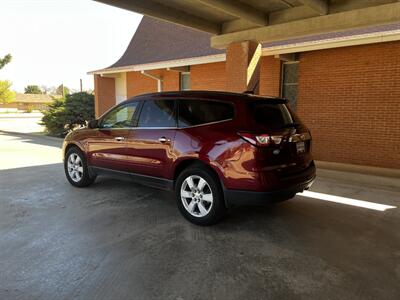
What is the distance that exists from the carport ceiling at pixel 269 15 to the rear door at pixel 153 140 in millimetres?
2362

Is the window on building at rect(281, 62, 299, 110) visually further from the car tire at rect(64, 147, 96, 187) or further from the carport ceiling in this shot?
the car tire at rect(64, 147, 96, 187)

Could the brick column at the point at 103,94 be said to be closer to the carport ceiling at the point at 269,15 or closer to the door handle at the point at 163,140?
the carport ceiling at the point at 269,15

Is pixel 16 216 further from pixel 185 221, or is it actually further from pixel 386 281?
pixel 386 281

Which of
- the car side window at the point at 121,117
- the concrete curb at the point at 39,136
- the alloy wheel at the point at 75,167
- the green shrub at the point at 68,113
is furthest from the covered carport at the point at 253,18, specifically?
the green shrub at the point at 68,113

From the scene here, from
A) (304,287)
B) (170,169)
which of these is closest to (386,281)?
(304,287)

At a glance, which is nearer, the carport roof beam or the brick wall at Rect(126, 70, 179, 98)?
the carport roof beam

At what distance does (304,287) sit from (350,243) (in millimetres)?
1384

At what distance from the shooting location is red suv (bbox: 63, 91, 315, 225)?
413cm

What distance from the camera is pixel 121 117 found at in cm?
571

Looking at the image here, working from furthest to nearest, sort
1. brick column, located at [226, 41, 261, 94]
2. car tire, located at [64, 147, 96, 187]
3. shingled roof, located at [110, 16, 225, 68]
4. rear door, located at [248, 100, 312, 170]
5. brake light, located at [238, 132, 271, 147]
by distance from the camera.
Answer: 1. shingled roof, located at [110, 16, 225, 68]
2. brick column, located at [226, 41, 261, 94]
3. car tire, located at [64, 147, 96, 187]
4. rear door, located at [248, 100, 312, 170]
5. brake light, located at [238, 132, 271, 147]

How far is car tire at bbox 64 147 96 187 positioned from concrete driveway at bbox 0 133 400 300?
13.6 inches

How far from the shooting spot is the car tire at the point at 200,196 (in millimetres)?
4438

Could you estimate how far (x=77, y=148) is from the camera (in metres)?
6.54

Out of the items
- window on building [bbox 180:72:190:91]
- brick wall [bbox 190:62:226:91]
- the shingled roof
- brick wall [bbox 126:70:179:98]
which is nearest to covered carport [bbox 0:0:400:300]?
brick wall [bbox 190:62:226:91]
